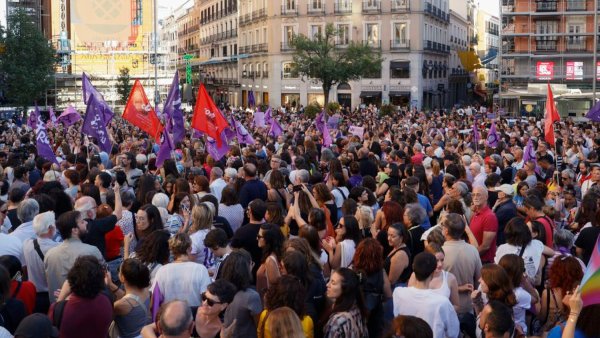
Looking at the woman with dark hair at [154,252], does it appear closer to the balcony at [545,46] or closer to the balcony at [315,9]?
the balcony at [545,46]

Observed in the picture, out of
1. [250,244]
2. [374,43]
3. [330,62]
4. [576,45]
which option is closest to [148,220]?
[250,244]

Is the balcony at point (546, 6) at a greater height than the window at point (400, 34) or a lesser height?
greater

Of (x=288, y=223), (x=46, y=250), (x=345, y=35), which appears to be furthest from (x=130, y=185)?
(x=345, y=35)

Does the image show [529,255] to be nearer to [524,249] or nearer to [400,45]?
[524,249]

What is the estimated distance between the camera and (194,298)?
246 inches

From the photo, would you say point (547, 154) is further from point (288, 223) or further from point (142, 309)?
point (142, 309)

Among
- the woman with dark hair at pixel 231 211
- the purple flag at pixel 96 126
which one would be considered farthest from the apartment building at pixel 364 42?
the woman with dark hair at pixel 231 211

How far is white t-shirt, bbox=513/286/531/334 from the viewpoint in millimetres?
6312

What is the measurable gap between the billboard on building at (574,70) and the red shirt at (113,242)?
47.8 m

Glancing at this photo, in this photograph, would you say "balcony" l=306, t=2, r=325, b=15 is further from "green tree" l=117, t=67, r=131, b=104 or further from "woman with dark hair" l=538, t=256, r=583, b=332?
"woman with dark hair" l=538, t=256, r=583, b=332

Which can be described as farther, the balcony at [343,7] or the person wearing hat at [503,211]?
the balcony at [343,7]

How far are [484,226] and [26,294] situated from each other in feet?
15.6

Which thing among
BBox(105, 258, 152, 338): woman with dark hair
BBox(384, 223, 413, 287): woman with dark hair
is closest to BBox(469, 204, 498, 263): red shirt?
BBox(384, 223, 413, 287): woman with dark hair

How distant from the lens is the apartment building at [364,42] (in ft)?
196
